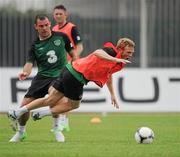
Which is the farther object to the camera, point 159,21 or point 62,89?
point 159,21

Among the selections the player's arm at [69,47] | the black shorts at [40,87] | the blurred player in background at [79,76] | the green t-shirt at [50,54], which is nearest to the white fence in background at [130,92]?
the player's arm at [69,47]

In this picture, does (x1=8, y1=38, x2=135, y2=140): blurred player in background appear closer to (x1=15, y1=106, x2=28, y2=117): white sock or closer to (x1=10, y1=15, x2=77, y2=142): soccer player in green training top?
(x1=15, y1=106, x2=28, y2=117): white sock

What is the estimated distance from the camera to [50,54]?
41.8ft

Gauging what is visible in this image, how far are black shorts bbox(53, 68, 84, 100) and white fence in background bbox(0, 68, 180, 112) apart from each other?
31.4ft

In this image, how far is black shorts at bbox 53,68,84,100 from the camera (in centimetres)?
1213

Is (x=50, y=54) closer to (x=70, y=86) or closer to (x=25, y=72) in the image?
(x=25, y=72)

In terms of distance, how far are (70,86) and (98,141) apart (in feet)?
3.99

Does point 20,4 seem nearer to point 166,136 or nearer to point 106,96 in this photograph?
point 106,96

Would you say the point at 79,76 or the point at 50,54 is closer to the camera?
the point at 79,76

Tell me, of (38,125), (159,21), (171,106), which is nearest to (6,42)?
(159,21)

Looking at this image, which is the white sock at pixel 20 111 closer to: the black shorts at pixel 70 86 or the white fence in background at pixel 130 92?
the black shorts at pixel 70 86

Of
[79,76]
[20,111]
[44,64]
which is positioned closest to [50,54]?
[44,64]

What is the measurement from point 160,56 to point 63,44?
14816mm

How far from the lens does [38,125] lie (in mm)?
17484
